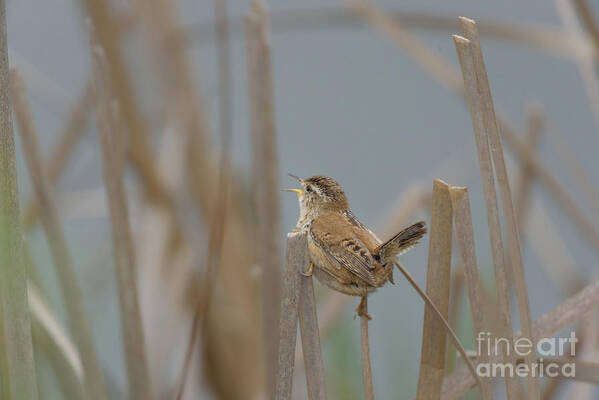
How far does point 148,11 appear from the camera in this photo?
1.66m

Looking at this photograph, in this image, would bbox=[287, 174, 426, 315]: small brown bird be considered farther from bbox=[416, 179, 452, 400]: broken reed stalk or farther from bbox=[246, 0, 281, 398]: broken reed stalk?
bbox=[246, 0, 281, 398]: broken reed stalk

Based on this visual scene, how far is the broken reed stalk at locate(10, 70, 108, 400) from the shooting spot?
0.87 meters

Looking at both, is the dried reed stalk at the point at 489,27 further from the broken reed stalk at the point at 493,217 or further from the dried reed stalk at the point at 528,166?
the broken reed stalk at the point at 493,217

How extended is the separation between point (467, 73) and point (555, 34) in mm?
972

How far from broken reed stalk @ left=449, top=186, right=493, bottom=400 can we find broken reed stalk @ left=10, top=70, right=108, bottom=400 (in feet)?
1.64

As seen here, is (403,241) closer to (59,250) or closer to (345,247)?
(345,247)

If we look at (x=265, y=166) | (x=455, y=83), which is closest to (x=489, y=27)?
(x=455, y=83)

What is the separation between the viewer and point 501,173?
2.11ft

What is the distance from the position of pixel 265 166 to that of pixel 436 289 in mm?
547

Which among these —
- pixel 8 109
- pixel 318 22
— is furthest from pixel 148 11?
pixel 8 109

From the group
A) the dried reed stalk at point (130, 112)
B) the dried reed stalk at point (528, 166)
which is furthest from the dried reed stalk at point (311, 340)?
the dried reed stalk at point (130, 112)

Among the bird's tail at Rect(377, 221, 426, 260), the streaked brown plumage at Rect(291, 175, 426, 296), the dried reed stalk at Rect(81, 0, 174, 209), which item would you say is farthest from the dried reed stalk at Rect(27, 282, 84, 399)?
the dried reed stalk at Rect(81, 0, 174, 209)

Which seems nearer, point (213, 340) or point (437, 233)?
point (437, 233)

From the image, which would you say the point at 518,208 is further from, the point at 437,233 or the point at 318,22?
the point at 437,233
